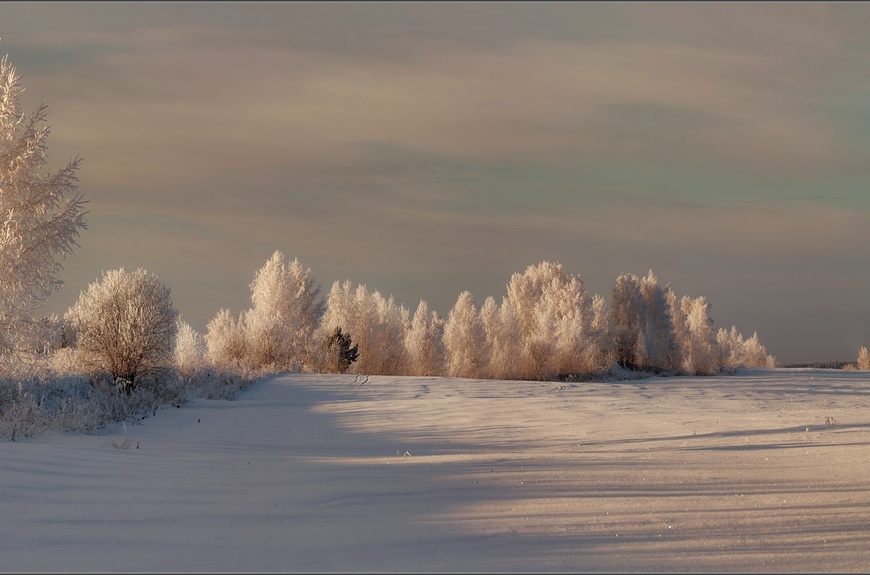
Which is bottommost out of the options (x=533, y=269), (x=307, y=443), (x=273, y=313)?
(x=307, y=443)

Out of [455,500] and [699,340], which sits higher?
[699,340]

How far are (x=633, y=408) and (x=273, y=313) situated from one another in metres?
27.3

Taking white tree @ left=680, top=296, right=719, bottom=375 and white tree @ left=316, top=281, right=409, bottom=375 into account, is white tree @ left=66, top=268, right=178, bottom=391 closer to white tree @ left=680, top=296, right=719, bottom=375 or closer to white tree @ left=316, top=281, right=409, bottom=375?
white tree @ left=316, top=281, right=409, bottom=375

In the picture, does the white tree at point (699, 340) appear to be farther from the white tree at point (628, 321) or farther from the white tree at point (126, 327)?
the white tree at point (126, 327)

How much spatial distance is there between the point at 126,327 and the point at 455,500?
13.2m

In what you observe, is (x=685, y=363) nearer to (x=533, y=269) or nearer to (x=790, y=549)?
(x=533, y=269)

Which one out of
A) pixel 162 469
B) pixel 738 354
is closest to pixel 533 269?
pixel 738 354

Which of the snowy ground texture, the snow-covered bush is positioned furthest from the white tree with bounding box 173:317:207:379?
the snow-covered bush

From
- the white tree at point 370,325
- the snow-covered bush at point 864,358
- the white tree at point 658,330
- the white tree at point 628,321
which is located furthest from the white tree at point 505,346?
the snow-covered bush at point 864,358

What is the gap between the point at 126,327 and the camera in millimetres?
17562

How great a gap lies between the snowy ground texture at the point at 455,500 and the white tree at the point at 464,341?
2367 centimetres

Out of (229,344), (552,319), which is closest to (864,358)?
(552,319)

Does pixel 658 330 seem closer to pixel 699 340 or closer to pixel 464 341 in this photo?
pixel 699 340

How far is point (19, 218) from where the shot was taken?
41.6 feet
